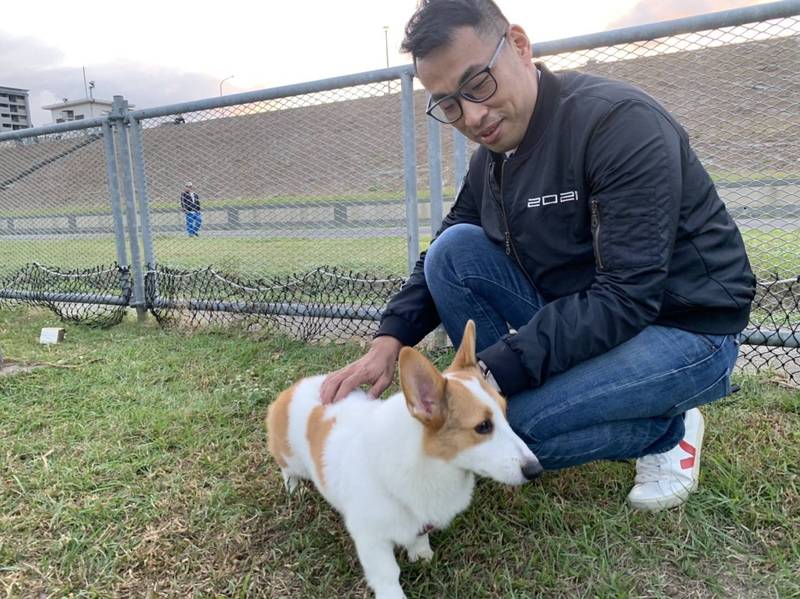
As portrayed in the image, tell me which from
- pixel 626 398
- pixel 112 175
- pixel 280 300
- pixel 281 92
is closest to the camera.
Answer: pixel 626 398

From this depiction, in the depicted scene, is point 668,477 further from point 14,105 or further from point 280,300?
point 14,105

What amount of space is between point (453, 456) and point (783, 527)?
1.07 m

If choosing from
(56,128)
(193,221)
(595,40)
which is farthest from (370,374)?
(56,128)

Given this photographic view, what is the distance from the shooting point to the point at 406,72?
10.5ft

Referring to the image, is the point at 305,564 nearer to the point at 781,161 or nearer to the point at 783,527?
the point at 783,527

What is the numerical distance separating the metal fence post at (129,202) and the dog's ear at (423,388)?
3547 millimetres

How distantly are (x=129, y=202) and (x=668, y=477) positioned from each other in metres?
4.07

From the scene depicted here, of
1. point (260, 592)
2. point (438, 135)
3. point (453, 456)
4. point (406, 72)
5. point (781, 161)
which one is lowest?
point (260, 592)

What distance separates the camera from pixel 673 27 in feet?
8.43

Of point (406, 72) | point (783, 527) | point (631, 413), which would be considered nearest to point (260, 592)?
point (631, 413)

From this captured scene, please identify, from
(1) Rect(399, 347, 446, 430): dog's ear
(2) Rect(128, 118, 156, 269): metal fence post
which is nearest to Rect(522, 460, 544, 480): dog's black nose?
(1) Rect(399, 347, 446, 430): dog's ear

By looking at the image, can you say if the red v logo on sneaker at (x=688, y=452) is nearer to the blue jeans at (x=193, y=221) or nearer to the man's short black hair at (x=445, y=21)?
the man's short black hair at (x=445, y=21)

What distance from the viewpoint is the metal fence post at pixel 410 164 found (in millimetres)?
3229

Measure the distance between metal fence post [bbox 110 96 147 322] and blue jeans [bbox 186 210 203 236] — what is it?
380mm
